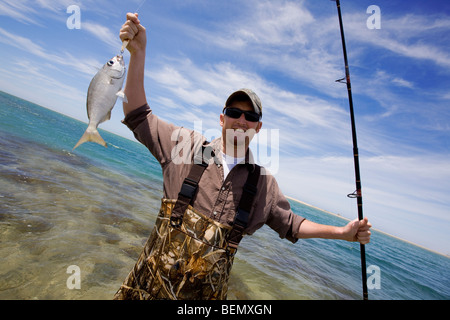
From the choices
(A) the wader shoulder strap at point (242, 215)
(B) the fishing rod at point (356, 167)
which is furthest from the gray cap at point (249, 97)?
(B) the fishing rod at point (356, 167)

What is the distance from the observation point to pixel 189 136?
8.57 feet

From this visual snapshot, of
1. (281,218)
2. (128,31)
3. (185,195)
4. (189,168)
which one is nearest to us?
(128,31)

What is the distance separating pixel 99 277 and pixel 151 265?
3952 mm

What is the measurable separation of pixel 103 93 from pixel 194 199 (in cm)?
138

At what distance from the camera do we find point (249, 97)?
2744 millimetres

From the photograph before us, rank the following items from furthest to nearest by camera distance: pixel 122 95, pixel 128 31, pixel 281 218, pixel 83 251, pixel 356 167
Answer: pixel 83 251 → pixel 356 167 → pixel 281 218 → pixel 122 95 → pixel 128 31

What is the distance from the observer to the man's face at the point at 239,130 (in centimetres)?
272

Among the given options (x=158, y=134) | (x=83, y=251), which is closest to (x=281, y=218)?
(x=158, y=134)

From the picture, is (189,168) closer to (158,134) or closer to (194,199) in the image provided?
(194,199)

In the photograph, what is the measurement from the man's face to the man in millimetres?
12

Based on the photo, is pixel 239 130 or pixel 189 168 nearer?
pixel 189 168

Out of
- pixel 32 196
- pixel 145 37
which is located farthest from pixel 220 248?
pixel 32 196

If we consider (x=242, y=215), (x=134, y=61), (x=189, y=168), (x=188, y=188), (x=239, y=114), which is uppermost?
(x=134, y=61)

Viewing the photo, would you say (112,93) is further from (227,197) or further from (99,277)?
(99,277)
